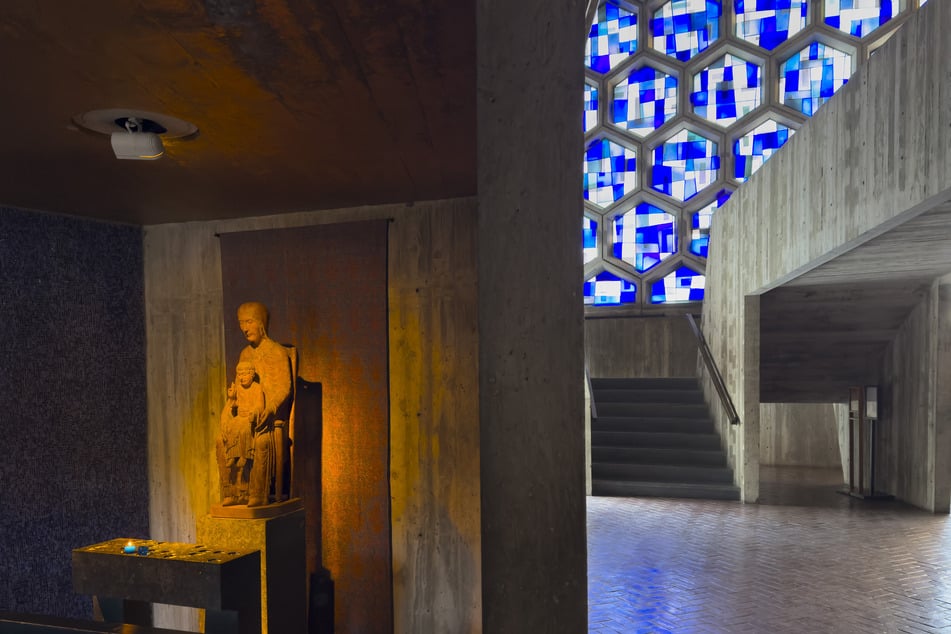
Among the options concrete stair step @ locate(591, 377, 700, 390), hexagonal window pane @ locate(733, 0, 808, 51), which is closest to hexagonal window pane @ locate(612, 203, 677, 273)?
concrete stair step @ locate(591, 377, 700, 390)

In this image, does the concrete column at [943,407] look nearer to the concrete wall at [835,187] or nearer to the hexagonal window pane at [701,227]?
the concrete wall at [835,187]

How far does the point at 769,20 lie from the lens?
42.2ft

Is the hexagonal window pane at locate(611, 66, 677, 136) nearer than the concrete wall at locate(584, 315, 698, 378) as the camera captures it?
No

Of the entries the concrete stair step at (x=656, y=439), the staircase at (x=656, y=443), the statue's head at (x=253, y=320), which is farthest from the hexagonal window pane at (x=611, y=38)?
the statue's head at (x=253, y=320)

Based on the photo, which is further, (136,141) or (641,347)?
(641,347)

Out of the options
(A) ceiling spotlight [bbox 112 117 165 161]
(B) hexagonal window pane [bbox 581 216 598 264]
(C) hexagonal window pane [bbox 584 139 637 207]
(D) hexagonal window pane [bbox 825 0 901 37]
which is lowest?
(A) ceiling spotlight [bbox 112 117 165 161]

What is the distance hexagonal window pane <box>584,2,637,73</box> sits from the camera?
1384 cm

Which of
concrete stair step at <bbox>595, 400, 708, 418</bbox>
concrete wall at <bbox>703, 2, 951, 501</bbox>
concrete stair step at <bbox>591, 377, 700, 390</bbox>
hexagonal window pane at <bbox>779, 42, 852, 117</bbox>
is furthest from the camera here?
hexagonal window pane at <bbox>779, 42, 852, 117</bbox>

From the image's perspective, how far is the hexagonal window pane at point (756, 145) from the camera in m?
12.7

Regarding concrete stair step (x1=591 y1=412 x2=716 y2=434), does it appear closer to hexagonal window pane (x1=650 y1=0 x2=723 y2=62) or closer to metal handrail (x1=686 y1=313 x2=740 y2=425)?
metal handrail (x1=686 y1=313 x2=740 y2=425)

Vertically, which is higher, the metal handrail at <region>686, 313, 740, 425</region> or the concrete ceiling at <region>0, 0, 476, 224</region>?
the concrete ceiling at <region>0, 0, 476, 224</region>

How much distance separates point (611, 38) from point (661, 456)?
8720 mm

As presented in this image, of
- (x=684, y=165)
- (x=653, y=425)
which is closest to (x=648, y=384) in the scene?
(x=653, y=425)

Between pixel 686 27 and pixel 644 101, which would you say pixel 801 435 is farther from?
pixel 686 27
